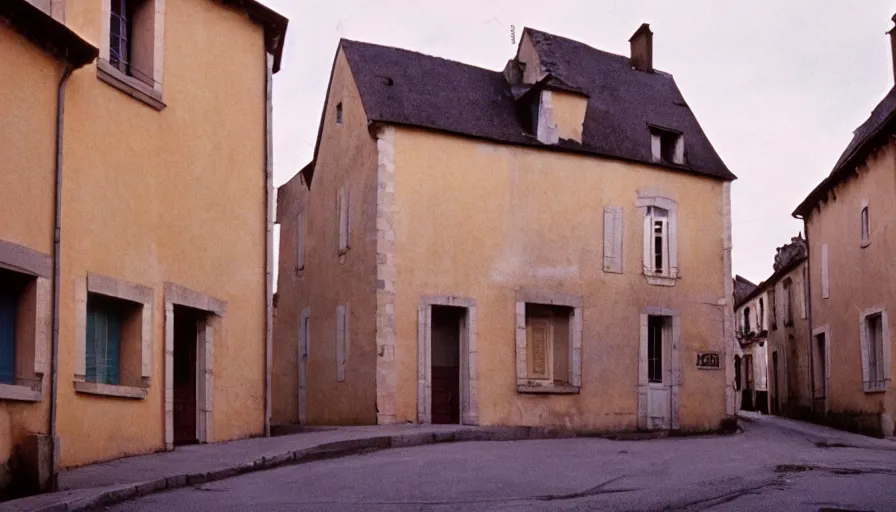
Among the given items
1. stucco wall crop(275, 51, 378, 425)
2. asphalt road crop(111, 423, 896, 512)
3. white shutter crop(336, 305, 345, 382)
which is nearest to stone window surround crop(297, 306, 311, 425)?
stucco wall crop(275, 51, 378, 425)

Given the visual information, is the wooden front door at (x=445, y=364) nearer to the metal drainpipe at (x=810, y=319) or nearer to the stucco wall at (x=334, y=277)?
the stucco wall at (x=334, y=277)

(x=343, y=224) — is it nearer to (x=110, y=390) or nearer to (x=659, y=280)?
(x=659, y=280)

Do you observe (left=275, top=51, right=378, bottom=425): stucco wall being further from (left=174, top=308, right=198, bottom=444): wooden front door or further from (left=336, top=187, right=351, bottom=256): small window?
(left=174, top=308, right=198, bottom=444): wooden front door

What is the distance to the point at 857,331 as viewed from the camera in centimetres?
2248

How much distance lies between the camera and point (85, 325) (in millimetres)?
11570

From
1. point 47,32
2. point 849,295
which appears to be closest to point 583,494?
point 47,32

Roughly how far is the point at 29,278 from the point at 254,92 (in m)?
6.35

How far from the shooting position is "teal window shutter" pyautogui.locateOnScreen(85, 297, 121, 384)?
12125 millimetres

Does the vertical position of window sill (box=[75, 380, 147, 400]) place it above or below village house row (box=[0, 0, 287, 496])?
below

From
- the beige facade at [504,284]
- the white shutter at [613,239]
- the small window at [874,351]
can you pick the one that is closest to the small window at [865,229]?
the small window at [874,351]

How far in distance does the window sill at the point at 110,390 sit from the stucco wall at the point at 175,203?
8cm

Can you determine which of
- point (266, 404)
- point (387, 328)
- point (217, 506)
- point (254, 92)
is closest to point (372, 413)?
point (387, 328)

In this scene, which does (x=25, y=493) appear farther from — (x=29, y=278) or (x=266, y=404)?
(x=266, y=404)

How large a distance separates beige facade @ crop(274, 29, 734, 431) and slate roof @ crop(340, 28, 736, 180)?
27cm
